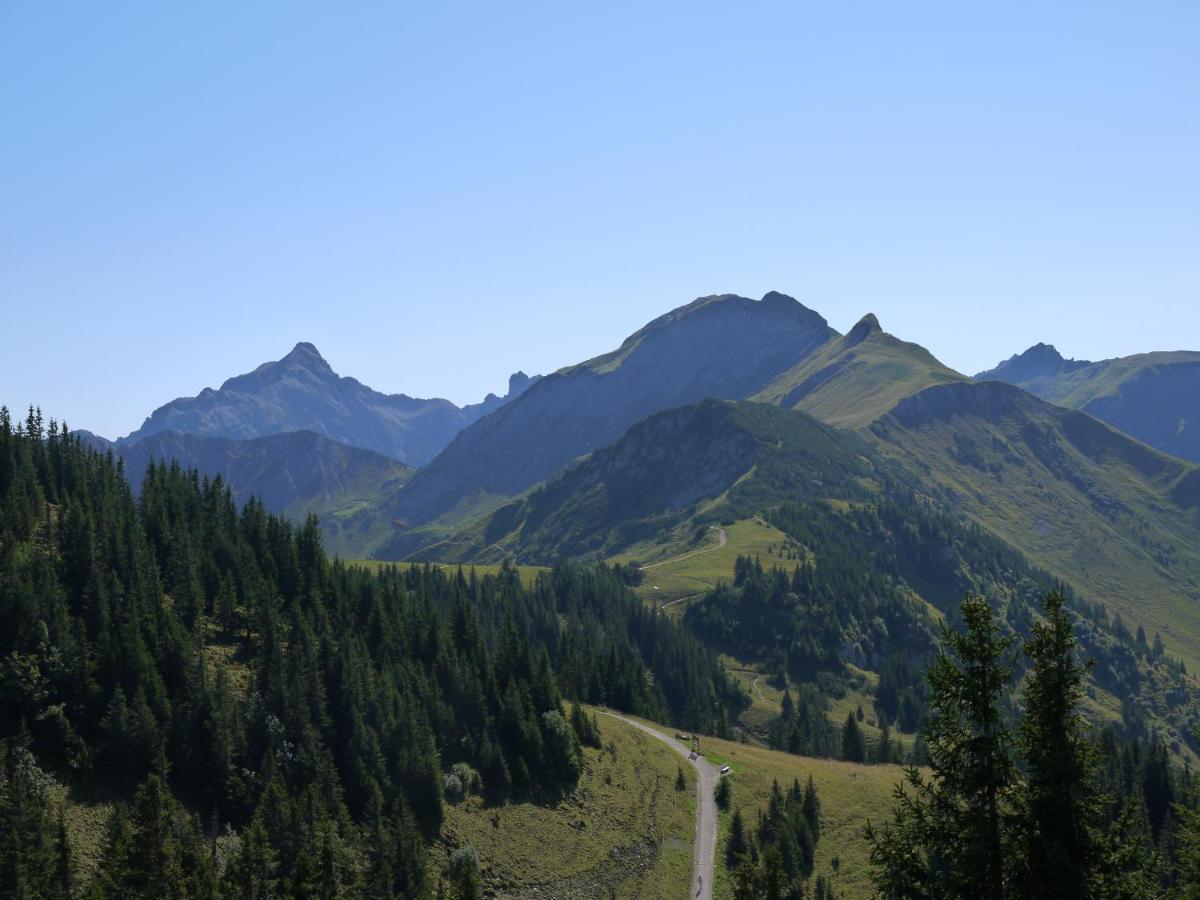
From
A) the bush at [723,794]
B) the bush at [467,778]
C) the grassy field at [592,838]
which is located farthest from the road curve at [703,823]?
the bush at [467,778]

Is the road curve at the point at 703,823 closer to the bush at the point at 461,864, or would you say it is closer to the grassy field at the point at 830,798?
the grassy field at the point at 830,798

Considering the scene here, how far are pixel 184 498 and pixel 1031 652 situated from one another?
13936cm

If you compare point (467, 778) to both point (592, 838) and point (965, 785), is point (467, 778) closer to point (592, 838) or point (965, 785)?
point (592, 838)

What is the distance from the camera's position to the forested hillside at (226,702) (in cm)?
6912

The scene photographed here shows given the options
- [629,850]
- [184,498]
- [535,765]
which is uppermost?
[184,498]

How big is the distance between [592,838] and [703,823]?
1495 cm

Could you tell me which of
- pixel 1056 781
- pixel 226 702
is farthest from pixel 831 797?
pixel 1056 781

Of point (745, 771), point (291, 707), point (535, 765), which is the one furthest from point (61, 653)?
point (745, 771)

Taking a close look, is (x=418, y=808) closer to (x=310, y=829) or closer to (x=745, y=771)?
(x=310, y=829)

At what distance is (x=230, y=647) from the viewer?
107875 mm

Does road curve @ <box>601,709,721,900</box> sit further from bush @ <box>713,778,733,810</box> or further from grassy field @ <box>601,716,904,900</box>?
grassy field @ <box>601,716,904,900</box>

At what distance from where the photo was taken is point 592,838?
101 m

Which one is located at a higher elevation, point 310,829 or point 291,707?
point 291,707

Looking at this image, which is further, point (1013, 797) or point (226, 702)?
point (226, 702)
